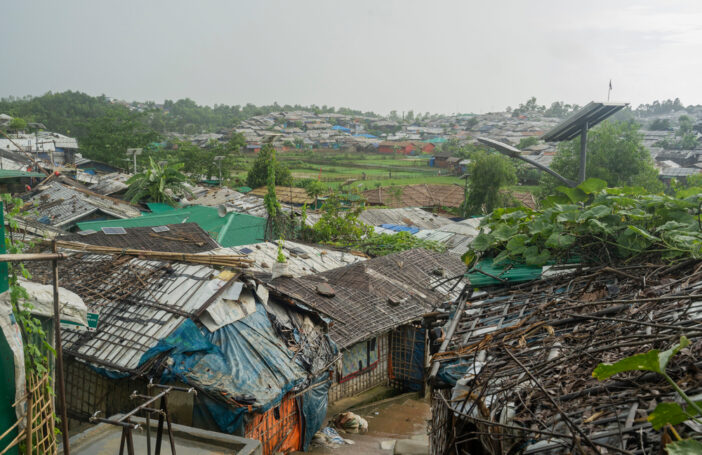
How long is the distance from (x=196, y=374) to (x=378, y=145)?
80838mm

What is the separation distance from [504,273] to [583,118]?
248 cm

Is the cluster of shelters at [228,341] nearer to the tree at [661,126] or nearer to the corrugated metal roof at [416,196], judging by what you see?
the corrugated metal roof at [416,196]

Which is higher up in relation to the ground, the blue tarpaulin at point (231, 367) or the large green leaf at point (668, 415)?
the large green leaf at point (668, 415)

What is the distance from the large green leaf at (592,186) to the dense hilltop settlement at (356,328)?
2cm

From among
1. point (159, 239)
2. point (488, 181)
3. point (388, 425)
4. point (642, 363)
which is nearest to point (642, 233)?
point (642, 363)

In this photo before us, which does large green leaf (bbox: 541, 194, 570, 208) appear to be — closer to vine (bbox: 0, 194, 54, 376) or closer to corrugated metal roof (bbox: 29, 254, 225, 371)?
vine (bbox: 0, 194, 54, 376)

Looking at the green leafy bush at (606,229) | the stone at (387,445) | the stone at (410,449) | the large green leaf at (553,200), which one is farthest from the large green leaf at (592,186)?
the stone at (387,445)

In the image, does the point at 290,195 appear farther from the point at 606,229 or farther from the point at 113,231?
the point at 606,229

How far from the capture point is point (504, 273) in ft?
19.9

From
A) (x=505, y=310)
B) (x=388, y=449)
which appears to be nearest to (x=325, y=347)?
(x=388, y=449)

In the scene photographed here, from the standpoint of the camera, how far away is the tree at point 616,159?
30425 mm

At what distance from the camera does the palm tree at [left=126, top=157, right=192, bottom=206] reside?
25688mm

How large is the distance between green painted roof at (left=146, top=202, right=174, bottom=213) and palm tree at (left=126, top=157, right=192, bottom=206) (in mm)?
441

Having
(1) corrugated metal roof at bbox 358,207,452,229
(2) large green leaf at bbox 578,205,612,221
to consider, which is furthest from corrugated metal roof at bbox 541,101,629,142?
(1) corrugated metal roof at bbox 358,207,452,229
